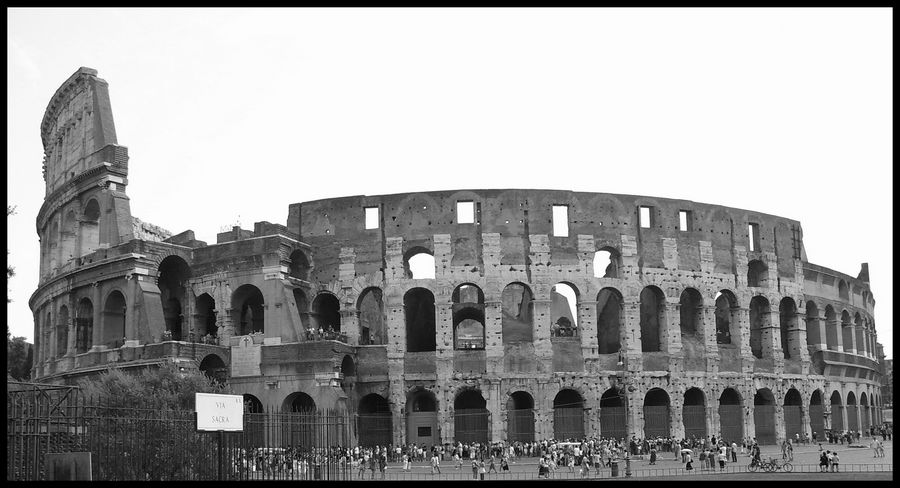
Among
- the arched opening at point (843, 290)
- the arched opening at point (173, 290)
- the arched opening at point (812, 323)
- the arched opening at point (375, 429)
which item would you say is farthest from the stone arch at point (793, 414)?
the arched opening at point (173, 290)

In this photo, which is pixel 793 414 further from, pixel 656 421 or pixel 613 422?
pixel 613 422

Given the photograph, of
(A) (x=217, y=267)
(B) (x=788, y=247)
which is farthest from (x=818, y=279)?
(A) (x=217, y=267)

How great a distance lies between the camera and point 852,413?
46.7 meters

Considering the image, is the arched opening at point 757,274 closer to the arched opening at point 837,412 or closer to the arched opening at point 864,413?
the arched opening at point 837,412

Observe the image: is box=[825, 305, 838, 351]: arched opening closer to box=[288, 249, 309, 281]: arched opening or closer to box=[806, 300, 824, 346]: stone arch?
box=[806, 300, 824, 346]: stone arch

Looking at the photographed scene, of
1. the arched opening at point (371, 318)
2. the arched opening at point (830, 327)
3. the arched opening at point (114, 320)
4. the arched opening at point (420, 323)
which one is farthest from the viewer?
the arched opening at point (830, 327)

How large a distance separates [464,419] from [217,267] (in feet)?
36.1

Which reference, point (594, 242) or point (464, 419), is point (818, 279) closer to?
point (594, 242)

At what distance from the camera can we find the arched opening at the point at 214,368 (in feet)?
117

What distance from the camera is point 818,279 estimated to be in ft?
148

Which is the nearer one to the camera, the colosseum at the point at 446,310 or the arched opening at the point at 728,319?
the colosseum at the point at 446,310

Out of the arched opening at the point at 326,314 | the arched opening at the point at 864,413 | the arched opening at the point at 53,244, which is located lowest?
the arched opening at the point at 864,413

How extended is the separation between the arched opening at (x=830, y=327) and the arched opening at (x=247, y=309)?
25506 millimetres

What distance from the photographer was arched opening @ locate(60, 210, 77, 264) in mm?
41875
